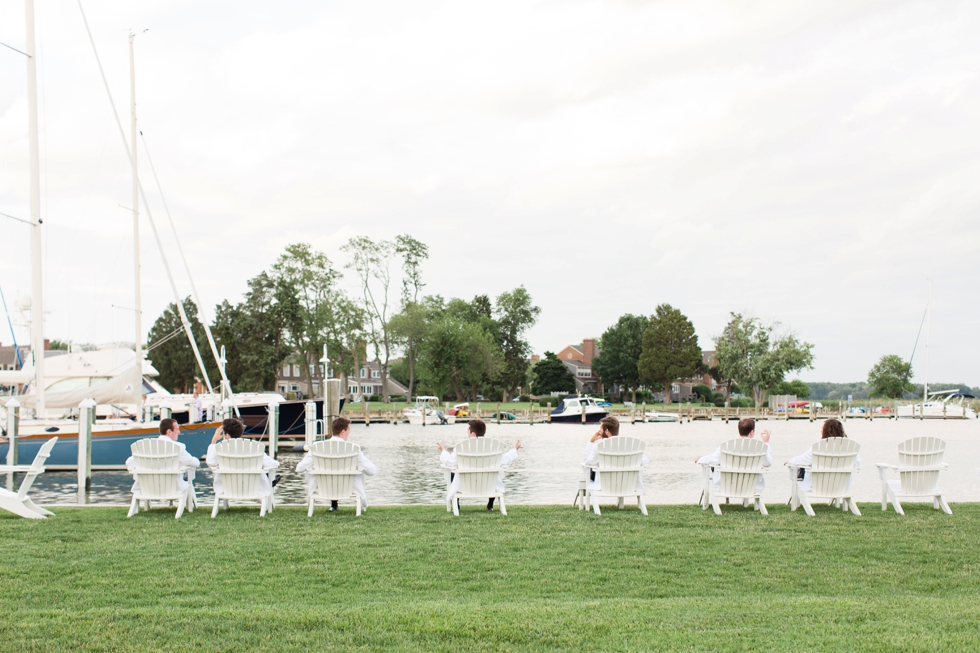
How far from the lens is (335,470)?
10156 millimetres

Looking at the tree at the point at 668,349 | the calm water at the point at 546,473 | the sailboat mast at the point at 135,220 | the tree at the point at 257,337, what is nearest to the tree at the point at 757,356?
the tree at the point at 668,349

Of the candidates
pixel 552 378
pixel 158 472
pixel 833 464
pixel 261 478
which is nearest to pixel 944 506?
pixel 833 464

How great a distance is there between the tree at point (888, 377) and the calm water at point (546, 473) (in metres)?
55.2

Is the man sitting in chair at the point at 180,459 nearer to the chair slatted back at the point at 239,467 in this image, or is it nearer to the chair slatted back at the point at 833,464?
the chair slatted back at the point at 239,467

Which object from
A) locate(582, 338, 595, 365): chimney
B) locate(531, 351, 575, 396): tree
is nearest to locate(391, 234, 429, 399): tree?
locate(531, 351, 575, 396): tree

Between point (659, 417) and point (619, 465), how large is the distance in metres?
64.5

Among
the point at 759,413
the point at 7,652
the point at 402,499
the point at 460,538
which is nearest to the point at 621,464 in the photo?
the point at 460,538

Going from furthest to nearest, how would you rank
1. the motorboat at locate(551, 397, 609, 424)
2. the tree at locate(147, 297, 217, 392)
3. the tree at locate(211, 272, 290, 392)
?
the tree at locate(147, 297, 217, 392) < the tree at locate(211, 272, 290, 392) < the motorboat at locate(551, 397, 609, 424)

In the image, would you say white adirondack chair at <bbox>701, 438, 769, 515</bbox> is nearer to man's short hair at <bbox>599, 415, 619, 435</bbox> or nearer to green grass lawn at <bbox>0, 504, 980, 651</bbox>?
green grass lawn at <bbox>0, 504, 980, 651</bbox>

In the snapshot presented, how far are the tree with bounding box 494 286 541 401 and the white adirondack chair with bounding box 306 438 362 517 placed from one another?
9208 centimetres

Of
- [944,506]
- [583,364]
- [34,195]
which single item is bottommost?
[944,506]

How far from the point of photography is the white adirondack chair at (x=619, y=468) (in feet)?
33.4

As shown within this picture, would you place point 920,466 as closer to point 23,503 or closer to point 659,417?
point 23,503

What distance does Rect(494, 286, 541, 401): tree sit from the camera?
341ft
